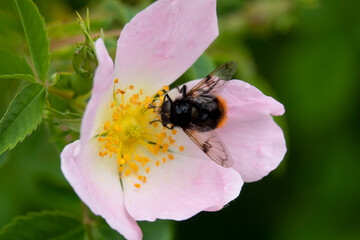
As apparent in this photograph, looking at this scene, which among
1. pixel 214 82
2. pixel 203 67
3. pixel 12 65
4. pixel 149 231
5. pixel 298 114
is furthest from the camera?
pixel 298 114

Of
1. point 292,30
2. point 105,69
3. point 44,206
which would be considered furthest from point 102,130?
point 292,30

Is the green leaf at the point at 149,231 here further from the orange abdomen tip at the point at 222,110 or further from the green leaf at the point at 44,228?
the orange abdomen tip at the point at 222,110

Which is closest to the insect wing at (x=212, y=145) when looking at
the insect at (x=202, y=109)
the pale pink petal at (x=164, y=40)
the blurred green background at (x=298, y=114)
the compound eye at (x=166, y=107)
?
the insect at (x=202, y=109)

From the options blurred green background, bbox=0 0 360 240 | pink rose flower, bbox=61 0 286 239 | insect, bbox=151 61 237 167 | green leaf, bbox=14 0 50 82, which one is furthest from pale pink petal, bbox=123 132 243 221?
blurred green background, bbox=0 0 360 240

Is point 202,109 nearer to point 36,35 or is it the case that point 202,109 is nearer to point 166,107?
point 166,107

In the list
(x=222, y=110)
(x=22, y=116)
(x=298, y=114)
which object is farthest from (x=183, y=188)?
(x=298, y=114)

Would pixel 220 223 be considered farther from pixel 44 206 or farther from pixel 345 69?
pixel 345 69
